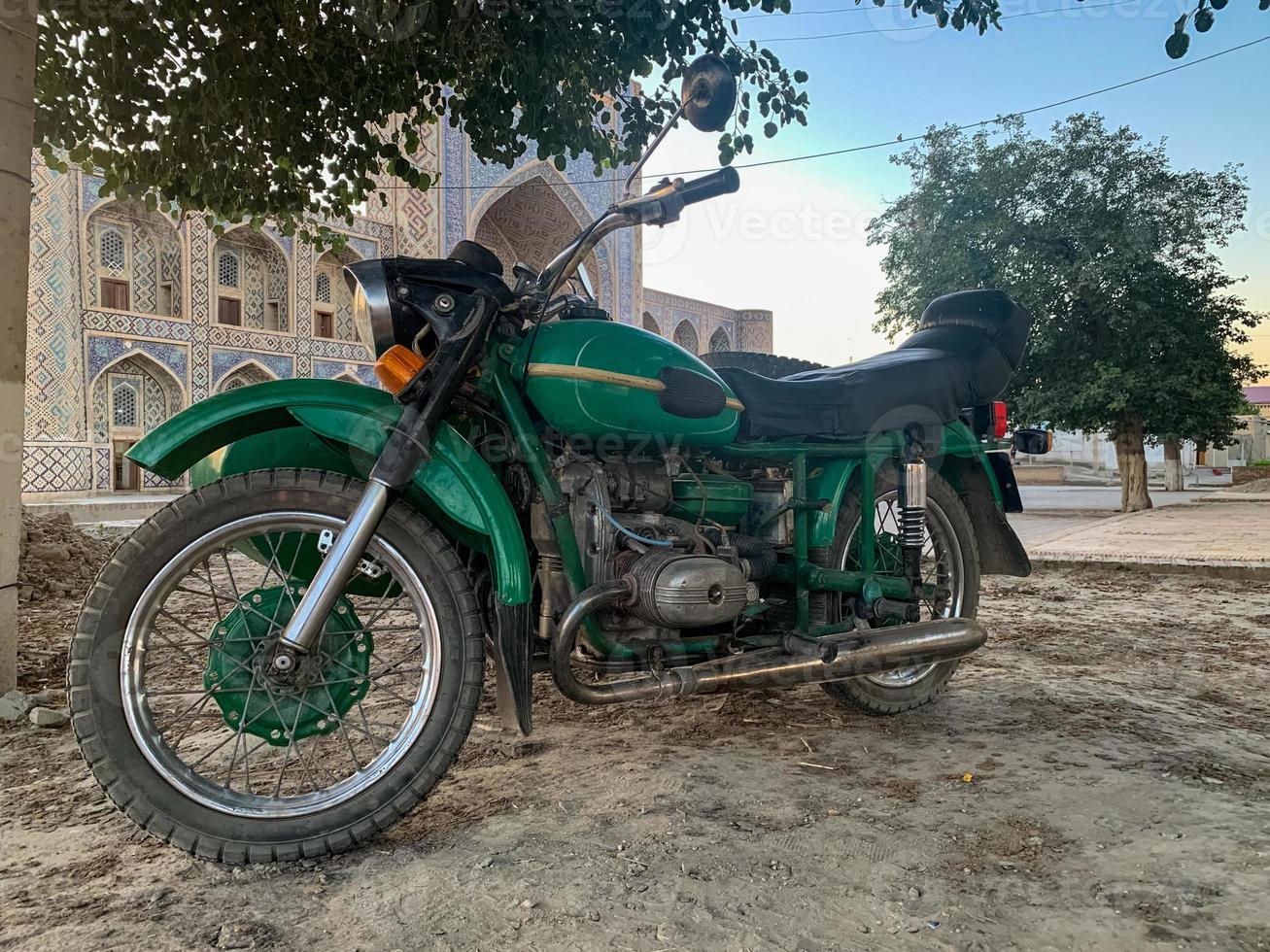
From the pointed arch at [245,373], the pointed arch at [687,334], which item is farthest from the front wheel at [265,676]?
the pointed arch at [687,334]

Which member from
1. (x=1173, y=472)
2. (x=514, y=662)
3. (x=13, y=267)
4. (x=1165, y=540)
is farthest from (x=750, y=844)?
(x=1173, y=472)

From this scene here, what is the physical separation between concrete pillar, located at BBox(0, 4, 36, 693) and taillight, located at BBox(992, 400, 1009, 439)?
139 inches

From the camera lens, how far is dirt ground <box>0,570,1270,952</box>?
1.54 m

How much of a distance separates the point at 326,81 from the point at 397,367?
2948 millimetres

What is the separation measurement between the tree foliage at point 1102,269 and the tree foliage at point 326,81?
9.83 metres

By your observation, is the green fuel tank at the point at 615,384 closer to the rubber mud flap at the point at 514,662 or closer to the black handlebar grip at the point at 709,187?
the black handlebar grip at the point at 709,187

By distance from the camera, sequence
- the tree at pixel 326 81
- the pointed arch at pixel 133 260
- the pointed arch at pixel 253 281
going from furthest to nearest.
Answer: the pointed arch at pixel 253 281, the pointed arch at pixel 133 260, the tree at pixel 326 81

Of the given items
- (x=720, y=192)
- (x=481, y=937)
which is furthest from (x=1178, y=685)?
(x=481, y=937)

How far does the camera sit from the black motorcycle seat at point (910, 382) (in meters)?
2.61

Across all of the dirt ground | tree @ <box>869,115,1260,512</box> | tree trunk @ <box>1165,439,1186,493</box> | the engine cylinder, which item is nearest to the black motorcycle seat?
the engine cylinder

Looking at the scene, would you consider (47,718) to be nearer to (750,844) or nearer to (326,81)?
(750,844)

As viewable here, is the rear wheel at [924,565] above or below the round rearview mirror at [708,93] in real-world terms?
below

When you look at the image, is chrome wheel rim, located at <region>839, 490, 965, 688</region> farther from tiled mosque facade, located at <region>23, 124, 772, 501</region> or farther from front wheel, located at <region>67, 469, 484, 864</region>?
tiled mosque facade, located at <region>23, 124, 772, 501</region>

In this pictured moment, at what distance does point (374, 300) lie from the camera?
2.01 meters
